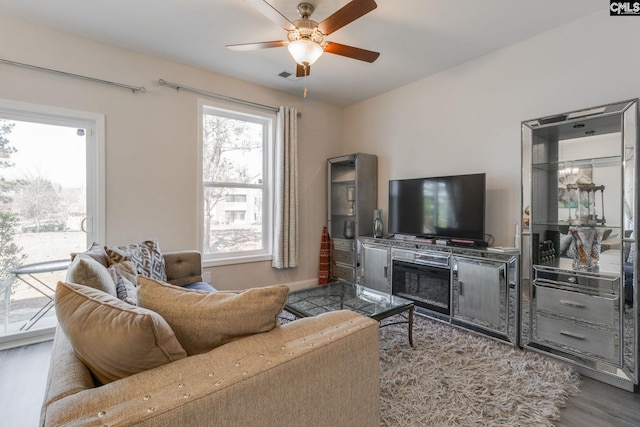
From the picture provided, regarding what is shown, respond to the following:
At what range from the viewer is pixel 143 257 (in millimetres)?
2490

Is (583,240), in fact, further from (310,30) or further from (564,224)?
(310,30)

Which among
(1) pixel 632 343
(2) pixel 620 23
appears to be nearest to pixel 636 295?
(1) pixel 632 343

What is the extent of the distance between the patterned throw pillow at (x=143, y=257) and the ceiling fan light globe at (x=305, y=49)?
1.96 metres

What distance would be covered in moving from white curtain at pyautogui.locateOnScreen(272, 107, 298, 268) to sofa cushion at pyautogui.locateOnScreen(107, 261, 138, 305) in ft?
6.65

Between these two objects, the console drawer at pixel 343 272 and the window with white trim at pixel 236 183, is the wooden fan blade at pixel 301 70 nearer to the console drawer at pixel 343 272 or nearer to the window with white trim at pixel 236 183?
the window with white trim at pixel 236 183

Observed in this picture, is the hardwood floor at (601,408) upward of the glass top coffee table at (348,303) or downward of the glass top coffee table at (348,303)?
downward

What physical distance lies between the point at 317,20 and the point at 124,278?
2.43 metres

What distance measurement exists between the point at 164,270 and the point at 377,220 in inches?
96.3

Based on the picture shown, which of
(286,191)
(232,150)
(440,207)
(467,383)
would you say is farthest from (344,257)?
(467,383)

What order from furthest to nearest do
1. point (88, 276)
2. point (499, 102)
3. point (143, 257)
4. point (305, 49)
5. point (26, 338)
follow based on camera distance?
point (499, 102) < point (26, 338) < point (143, 257) < point (305, 49) < point (88, 276)

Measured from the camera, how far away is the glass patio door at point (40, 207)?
260 centimetres

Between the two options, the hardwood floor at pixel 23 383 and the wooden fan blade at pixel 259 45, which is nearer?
the hardwood floor at pixel 23 383

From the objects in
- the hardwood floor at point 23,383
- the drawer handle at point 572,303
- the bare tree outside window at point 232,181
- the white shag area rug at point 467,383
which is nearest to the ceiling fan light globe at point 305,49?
the bare tree outside window at point 232,181

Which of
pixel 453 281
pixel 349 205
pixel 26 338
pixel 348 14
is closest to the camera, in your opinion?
pixel 348 14
